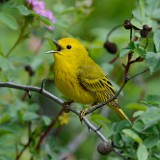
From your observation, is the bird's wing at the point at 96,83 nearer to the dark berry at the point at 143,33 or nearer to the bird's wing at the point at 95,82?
the bird's wing at the point at 95,82

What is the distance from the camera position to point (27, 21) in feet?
14.7

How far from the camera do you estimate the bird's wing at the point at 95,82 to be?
4.57m

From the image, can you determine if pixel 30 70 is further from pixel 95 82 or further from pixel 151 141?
pixel 151 141

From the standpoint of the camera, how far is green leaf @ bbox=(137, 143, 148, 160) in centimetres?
343

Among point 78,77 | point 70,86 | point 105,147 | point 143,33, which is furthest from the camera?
point 78,77

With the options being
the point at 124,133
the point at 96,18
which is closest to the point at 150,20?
the point at 124,133

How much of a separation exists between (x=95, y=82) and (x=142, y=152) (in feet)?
4.02

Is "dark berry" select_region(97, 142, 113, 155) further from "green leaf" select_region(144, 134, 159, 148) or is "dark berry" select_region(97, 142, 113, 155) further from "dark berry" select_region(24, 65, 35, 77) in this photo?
"dark berry" select_region(24, 65, 35, 77)

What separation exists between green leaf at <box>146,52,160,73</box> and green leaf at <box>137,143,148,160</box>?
0.42 metres

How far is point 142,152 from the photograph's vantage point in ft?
11.4

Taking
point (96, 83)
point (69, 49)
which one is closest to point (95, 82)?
point (96, 83)

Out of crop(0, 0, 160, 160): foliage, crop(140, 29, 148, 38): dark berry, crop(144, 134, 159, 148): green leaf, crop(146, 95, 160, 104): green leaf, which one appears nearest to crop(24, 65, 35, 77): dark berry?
crop(0, 0, 160, 160): foliage

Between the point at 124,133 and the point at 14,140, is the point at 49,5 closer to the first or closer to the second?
the point at 14,140

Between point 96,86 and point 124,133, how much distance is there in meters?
0.84
